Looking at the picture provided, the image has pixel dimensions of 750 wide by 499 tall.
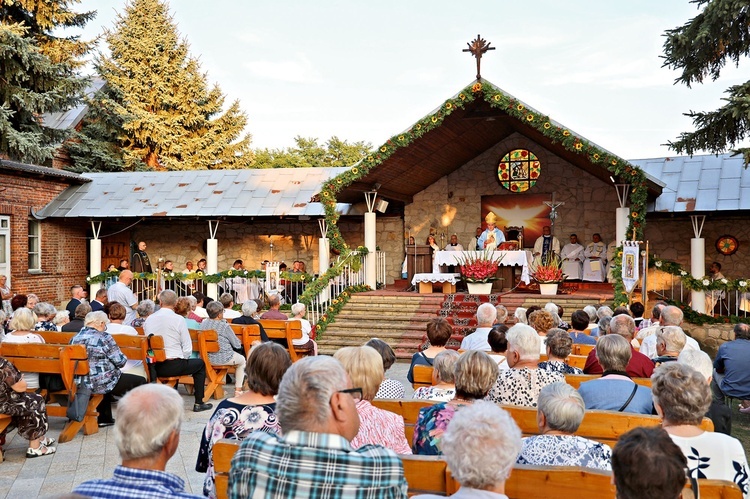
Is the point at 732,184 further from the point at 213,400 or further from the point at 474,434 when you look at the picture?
the point at 474,434

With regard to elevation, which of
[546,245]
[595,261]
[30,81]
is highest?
[30,81]

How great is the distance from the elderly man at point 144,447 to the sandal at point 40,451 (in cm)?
402

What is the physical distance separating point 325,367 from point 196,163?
29428 mm

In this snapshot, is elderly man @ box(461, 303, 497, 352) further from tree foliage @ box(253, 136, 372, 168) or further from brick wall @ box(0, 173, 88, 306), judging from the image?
tree foliage @ box(253, 136, 372, 168)

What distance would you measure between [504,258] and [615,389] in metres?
10.2

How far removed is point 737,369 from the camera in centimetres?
699

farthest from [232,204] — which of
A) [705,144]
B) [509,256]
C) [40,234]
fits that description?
[705,144]

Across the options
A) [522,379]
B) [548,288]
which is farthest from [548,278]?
[522,379]

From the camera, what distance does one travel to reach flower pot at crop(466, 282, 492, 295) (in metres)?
13.6

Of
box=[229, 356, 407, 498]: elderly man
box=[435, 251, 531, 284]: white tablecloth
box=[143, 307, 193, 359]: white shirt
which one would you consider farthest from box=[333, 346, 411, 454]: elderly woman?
box=[435, 251, 531, 284]: white tablecloth

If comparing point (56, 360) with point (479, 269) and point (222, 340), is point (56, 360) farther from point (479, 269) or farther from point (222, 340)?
point (479, 269)

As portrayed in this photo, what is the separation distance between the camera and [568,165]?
17094 mm

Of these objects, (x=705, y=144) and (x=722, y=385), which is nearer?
(x=722, y=385)

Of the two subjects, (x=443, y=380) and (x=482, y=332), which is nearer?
(x=443, y=380)
